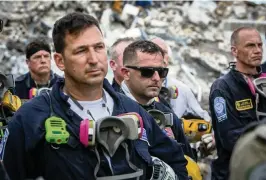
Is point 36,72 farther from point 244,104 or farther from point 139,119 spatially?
point 139,119

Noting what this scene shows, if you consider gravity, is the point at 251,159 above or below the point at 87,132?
above

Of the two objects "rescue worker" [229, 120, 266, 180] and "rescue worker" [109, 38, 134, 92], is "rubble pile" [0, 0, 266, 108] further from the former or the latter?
"rescue worker" [229, 120, 266, 180]

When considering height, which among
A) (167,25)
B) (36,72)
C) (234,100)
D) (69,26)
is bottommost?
(167,25)

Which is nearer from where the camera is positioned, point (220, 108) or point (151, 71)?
point (151, 71)

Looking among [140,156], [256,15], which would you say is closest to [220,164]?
[140,156]

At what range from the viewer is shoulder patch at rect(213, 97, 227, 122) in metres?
5.32

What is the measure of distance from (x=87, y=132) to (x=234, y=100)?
2.61 meters

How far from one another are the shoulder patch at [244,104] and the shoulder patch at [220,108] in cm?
11

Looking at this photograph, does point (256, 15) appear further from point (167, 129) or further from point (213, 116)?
point (167, 129)

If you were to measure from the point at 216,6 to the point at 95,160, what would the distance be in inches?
584

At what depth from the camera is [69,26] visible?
3.25m

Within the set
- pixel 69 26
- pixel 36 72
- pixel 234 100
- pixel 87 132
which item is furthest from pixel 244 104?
pixel 36 72

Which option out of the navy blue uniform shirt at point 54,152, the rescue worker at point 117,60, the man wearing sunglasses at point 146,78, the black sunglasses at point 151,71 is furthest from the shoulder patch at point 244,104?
the navy blue uniform shirt at point 54,152

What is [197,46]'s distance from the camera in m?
16.2
